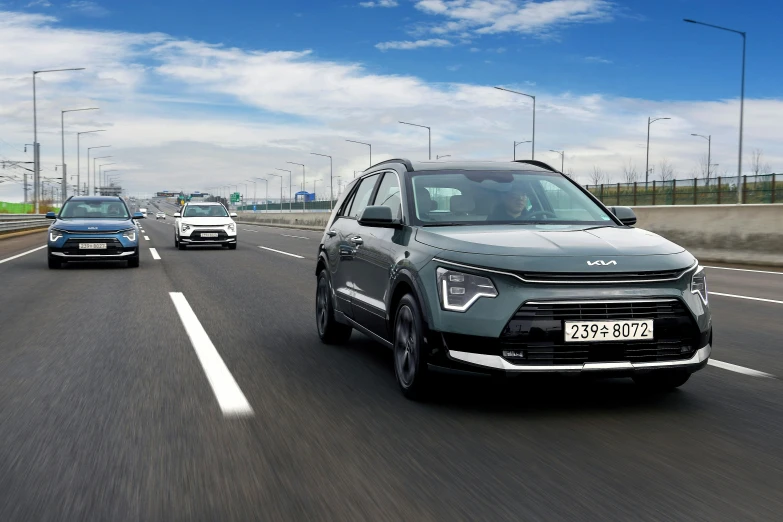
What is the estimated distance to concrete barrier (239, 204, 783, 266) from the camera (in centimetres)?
1864

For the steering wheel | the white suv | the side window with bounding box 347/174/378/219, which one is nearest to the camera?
the steering wheel

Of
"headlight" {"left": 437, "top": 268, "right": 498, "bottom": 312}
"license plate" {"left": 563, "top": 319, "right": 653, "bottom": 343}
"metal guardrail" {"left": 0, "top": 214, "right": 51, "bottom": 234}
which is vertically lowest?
"metal guardrail" {"left": 0, "top": 214, "right": 51, "bottom": 234}

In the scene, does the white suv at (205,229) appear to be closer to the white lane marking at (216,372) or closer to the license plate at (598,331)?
the white lane marking at (216,372)

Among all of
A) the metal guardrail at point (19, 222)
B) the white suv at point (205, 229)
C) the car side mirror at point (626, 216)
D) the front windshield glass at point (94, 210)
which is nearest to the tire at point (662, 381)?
the car side mirror at point (626, 216)

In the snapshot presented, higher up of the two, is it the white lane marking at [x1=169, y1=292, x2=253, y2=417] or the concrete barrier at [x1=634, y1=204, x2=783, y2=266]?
the concrete barrier at [x1=634, y1=204, x2=783, y2=266]

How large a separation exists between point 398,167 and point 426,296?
1.94 metres

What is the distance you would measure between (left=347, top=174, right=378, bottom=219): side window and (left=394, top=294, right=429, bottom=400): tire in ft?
6.46

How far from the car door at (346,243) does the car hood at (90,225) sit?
38.4 feet

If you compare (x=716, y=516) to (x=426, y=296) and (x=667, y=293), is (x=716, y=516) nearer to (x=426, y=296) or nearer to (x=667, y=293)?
(x=667, y=293)

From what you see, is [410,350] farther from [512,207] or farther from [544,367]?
[512,207]

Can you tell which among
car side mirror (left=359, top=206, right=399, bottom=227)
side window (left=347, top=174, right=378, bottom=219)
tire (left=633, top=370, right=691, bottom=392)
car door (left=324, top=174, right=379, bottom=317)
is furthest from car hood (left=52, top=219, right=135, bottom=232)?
tire (left=633, top=370, right=691, bottom=392)

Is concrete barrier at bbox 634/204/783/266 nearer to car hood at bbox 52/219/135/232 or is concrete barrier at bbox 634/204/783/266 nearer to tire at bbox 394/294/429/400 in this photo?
car hood at bbox 52/219/135/232

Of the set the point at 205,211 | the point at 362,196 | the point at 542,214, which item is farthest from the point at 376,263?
the point at 205,211

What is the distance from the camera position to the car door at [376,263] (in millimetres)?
6721
